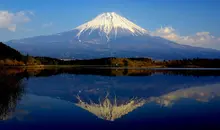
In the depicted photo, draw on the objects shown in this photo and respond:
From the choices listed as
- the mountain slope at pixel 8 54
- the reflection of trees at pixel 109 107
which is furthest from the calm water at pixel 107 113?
the mountain slope at pixel 8 54

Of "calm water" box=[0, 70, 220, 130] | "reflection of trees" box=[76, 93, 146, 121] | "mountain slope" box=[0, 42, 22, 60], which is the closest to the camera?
"calm water" box=[0, 70, 220, 130]

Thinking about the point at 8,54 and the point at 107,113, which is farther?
the point at 8,54

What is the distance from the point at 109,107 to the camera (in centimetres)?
1944

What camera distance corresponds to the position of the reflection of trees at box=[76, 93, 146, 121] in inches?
654

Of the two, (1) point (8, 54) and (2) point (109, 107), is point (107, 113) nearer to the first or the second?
(2) point (109, 107)

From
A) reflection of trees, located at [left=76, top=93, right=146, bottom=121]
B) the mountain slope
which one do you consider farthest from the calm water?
the mountain slope

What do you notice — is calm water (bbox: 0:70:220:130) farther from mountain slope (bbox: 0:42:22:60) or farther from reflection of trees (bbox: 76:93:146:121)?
mountain slope (bbox: 0:42:22:60)

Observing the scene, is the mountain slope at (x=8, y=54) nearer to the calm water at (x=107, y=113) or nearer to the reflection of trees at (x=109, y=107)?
the calm water at (x=107, y=113)

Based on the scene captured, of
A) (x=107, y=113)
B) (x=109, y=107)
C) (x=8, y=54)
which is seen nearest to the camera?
(x=107, y=113)

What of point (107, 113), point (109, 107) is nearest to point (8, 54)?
point (109, 107)

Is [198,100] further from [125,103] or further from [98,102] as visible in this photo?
[98,102]

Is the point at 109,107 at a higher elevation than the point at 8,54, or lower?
lower

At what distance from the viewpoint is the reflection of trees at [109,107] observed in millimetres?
16623

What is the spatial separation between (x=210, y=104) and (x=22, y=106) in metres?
10.1
